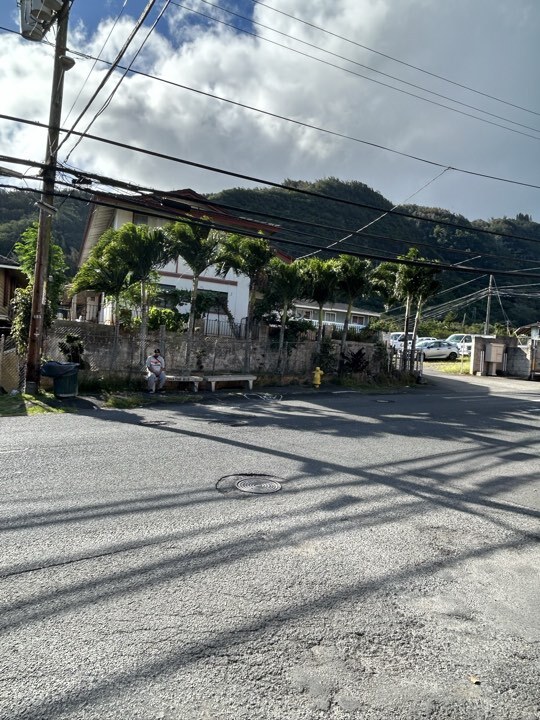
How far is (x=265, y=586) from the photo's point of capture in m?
3.65

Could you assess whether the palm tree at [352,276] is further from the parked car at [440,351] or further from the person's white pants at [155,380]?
the parked car at [440,351]

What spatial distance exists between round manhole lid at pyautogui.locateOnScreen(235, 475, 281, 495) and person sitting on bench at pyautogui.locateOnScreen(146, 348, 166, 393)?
9874 millimetres

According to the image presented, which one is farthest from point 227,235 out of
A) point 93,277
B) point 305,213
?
point 305,213

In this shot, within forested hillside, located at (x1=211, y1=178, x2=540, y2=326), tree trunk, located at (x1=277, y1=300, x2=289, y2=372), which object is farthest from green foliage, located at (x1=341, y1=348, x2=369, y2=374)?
forested hillside, located at (x1=211, y1=178, x2=540, y2=326)

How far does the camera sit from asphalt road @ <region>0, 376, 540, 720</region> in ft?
8.46

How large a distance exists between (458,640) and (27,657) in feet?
8.32

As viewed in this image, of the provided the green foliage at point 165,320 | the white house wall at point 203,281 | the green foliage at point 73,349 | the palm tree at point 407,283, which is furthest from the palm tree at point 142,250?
the palm tree at point 407,283

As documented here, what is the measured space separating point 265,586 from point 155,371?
1275 centimetres

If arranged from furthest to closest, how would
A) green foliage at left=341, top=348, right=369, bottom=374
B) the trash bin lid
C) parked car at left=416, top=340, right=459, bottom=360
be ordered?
1. parked car at left=416, top=340, right=459, bottom=360
2. green foliage at left=341, top=348, right=369, bottom=374
3. the trash bin lid

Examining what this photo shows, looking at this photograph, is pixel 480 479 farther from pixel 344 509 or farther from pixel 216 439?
pixel 216 439

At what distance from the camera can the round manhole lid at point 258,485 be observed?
234 inches

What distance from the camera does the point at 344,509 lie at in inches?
213

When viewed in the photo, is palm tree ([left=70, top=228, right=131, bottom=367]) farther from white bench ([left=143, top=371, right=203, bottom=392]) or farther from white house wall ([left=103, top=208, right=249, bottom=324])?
white house wall ([left=103, top=208, right=249, bottom=324])

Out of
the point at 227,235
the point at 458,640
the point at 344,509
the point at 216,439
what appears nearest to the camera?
the point at 458,640
